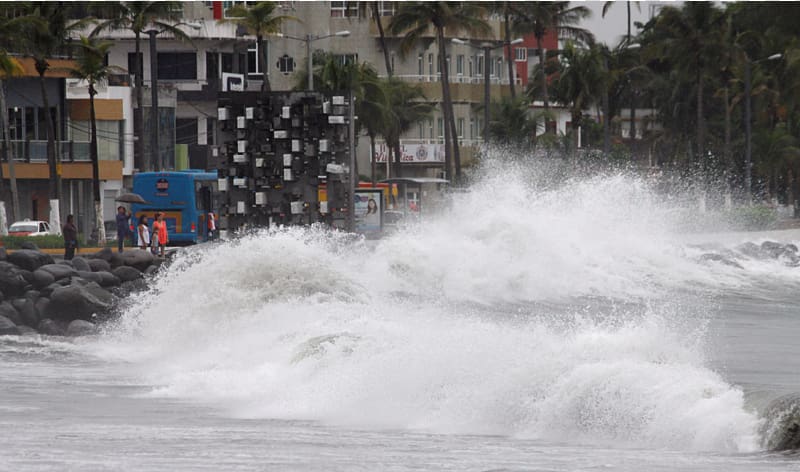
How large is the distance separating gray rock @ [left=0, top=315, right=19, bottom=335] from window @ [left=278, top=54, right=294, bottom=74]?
199 ft

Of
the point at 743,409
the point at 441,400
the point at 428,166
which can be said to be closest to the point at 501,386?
the point at 441,400

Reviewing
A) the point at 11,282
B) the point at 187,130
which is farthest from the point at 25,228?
the point at 11,282

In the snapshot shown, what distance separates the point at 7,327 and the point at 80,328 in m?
1.21

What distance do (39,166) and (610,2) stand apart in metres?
51.3

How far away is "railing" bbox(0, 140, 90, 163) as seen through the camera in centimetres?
5819

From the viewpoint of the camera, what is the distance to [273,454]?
35.9 ft

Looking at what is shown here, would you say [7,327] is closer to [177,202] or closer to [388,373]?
[388,373]

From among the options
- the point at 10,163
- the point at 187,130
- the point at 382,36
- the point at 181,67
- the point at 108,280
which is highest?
the point at 382,36

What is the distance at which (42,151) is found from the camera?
58.6 m

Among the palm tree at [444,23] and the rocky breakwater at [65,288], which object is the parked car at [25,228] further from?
the palm tree at [444,23]

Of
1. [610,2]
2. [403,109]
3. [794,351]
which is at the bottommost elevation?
[794,351]

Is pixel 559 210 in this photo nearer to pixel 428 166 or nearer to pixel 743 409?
pixel 743 409

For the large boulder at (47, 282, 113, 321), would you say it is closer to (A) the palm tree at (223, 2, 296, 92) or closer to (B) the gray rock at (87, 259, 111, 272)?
(B) the gray rock at (87, 259, 111, 272)

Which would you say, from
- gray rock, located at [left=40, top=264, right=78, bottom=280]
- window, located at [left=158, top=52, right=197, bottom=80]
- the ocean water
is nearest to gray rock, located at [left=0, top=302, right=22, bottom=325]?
the ocean water
